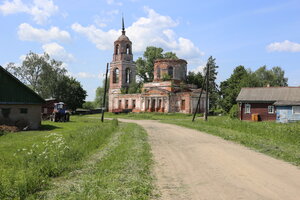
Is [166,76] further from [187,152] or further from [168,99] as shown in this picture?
[187,152]

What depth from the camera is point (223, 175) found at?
26.5 feet

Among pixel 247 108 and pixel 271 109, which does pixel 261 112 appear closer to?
pixel 271 109

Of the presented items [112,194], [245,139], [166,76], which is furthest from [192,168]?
[166,76]

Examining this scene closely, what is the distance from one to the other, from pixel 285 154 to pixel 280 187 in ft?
15.3

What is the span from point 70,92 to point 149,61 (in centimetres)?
2265

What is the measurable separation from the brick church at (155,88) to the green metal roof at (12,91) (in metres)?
26.9

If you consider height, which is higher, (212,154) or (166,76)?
(166,76)

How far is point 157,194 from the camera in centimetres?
645

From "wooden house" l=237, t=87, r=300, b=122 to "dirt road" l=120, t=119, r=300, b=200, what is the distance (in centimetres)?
2284

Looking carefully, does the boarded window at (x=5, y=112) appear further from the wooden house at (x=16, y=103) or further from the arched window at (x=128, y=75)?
the arched window at (x=128, y=75)

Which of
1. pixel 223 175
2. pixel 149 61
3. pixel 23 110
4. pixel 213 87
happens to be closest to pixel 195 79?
pixel 213 87

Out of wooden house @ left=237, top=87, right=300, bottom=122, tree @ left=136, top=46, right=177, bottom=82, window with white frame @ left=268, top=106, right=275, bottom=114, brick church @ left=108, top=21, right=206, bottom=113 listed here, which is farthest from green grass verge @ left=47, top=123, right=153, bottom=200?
tree @ left=136, top=46, right=177, bottom=82

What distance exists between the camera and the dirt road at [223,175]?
6.45m

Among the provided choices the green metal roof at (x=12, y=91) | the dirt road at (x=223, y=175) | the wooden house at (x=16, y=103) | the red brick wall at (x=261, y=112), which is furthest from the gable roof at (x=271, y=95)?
the dirt road at (x=223, y=175)
